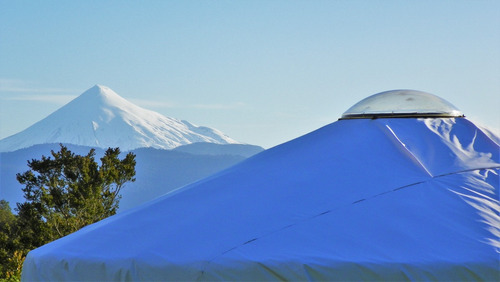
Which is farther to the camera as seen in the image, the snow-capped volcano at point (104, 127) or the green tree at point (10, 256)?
the snow-capped volcano at point (104, 127)

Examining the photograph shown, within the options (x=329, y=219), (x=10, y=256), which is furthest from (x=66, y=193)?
(x=329, y=219)

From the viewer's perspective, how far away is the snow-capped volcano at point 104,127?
402 ft

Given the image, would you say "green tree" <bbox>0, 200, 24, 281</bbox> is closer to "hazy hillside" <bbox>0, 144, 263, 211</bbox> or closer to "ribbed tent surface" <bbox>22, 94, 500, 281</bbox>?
"ribbed tent surface" <bbox>22, 94, 500, 281</bbox>

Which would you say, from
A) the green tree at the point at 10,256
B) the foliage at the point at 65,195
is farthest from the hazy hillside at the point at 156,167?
the foliage at the point at 65,195

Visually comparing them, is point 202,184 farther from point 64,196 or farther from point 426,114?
point 64,196

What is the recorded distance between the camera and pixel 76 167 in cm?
1567

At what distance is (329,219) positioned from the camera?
334 cm

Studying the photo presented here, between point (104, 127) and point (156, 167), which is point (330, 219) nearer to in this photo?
point (156, 167)

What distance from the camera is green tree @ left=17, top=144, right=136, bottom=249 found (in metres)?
15.0

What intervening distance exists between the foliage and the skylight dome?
11.0m

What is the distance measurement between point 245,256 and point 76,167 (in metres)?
12.9

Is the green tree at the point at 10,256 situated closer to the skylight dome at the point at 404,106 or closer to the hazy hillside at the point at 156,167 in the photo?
the skylight dome at the point at 404,106

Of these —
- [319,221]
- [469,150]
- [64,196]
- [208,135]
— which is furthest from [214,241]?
[208,135]

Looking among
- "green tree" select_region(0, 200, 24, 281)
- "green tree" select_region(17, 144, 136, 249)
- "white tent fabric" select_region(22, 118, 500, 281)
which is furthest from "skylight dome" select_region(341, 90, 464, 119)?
"green tree" select_region(17, 144, 136, 249)
